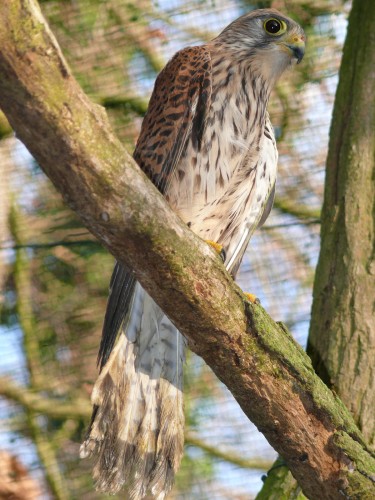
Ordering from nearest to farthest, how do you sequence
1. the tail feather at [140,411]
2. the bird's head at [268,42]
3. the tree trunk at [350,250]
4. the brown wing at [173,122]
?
the tail feather at [140,411] < the brown wing at [173,122] < the tree trunk at [350,250] < the bird's head at [268,42]

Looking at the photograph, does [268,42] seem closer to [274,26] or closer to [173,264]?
[274,26]

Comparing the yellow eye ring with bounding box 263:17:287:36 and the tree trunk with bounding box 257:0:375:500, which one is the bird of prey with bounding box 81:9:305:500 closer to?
the yellow eye ring with bounding box 263:17:287:36

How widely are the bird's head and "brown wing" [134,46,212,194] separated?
363 millimetres

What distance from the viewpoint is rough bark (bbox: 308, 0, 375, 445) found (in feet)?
10.7

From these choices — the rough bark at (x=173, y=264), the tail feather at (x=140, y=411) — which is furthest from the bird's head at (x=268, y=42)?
the rough bark at (x=173, y=264)

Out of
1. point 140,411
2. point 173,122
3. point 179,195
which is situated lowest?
point 140,411

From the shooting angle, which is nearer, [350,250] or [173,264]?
[173,264]

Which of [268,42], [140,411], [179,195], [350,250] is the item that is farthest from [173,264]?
[268,42]

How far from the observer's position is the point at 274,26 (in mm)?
3641

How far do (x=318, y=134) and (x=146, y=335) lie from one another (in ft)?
6.17

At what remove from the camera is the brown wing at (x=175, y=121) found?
10.1 feet

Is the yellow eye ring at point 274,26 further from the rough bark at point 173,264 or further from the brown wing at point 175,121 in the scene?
the rough bark at point 173,264

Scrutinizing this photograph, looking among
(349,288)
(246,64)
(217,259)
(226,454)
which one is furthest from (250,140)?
(226,454)

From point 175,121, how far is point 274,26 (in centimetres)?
86
